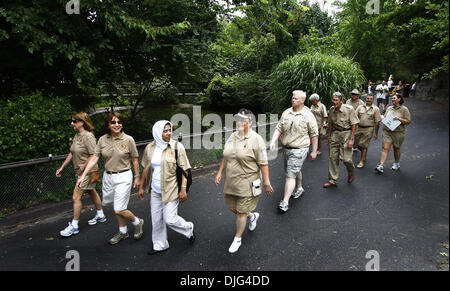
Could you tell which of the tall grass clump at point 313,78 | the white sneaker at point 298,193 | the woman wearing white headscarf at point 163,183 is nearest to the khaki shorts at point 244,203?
the woman wearing white headscarf at point 163,183

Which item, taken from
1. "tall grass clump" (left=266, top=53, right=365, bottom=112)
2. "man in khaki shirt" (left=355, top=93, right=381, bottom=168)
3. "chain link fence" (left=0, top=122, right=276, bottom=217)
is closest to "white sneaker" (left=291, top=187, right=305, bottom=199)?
"man in khaki shirt" (left=355, top=93, right=381, bottom=168)

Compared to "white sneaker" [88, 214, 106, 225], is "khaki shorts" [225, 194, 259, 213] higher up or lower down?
higher up

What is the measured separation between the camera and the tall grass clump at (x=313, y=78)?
9.35m

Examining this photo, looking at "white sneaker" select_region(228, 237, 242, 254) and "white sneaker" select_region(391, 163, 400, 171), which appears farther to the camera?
"white sneaker" select_region(391, 163, 400, 171)


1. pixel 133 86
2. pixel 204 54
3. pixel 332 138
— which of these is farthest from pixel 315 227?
pixel 133 86

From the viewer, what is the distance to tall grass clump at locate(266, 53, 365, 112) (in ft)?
30.7

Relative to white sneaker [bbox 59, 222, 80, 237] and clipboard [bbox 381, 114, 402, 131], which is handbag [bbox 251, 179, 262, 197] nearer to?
white sneaker [bbox 59, 222, 80, 237]

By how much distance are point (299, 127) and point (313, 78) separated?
18.7 ft

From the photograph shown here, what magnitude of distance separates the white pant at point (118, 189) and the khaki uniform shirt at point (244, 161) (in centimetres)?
142

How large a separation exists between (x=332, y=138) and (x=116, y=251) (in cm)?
433

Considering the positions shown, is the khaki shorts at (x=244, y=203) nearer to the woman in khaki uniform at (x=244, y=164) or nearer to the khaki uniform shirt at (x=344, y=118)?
the woman in khaki uniform at (x=244, y=164)

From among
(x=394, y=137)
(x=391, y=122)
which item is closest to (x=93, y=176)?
(x=391, y=122)

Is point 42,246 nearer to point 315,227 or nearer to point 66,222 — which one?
point 66,222

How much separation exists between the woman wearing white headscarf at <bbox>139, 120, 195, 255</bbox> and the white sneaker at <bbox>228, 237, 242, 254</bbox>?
0.59m
